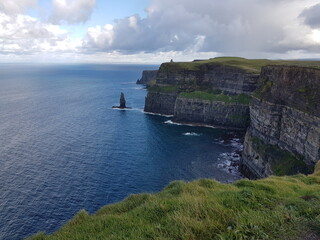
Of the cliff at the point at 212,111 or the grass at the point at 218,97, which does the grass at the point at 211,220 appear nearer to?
the cliff at the point at 212,111

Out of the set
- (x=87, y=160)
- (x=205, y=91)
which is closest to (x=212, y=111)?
(x=205, y=91)

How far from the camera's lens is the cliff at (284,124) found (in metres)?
47.5

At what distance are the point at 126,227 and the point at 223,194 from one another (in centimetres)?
605

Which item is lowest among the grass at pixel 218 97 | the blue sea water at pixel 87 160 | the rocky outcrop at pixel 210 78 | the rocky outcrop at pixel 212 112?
the blue sea water at pixel 87 160

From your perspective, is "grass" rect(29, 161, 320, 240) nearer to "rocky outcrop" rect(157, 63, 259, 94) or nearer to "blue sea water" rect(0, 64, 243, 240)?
"blue sea water" rect(0, 64, 243, 240)

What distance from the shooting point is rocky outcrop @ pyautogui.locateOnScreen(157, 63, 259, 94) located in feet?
363

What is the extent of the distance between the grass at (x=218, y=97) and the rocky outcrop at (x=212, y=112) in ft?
5.37

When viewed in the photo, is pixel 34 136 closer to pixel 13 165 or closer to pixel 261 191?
pixel 13 165

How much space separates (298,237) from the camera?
33.8 ft

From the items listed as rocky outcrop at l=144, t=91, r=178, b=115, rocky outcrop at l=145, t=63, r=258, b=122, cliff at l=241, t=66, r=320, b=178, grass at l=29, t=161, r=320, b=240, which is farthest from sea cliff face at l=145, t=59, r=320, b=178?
grass at l=29, t=161, r=320, b=240

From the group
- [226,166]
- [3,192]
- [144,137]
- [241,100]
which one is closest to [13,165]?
[3,192]

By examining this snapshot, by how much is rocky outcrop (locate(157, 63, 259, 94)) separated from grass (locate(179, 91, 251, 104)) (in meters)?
3.28

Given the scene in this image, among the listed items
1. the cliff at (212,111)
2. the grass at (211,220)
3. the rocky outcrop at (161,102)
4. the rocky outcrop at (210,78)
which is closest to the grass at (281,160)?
the grass at (211,220)

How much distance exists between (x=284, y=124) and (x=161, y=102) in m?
81.3
